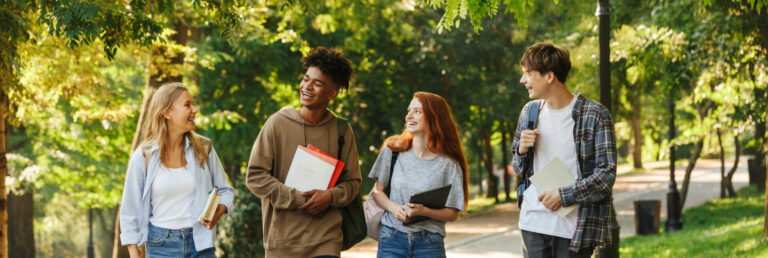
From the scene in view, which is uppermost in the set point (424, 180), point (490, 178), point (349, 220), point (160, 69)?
point (160, 69)

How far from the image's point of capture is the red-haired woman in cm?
432

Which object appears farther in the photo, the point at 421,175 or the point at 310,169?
the point at 421,175

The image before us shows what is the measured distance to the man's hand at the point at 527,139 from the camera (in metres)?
3.75

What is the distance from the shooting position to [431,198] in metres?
4.21

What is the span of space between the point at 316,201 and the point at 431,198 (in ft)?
2.21

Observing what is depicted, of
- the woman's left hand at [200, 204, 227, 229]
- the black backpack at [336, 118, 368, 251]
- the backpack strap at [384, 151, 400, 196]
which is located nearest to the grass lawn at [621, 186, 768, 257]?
the backpack strap at [384, 151, 400, 196]

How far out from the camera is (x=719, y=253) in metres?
9.94

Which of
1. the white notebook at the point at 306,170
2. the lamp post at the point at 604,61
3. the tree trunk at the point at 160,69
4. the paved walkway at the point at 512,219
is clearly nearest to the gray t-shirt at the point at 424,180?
the white notebook at the point at 306,170

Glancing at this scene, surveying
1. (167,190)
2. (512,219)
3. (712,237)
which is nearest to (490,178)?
(512,219)

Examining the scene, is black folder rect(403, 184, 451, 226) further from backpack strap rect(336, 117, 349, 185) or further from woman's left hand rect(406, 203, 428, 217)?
backpack strap rect(336, 117, 349, 185)

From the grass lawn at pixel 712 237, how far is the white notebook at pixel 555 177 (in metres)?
6.15

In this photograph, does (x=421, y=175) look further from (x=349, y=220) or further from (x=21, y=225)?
(x=21, y=225)

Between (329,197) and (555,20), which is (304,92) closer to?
(329,197)

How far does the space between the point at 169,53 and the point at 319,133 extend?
6.61 m
